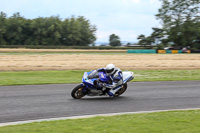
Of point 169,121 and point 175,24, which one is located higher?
point 175,24

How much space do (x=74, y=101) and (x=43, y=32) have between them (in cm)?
6896

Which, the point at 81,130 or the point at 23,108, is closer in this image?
the point at 81,130

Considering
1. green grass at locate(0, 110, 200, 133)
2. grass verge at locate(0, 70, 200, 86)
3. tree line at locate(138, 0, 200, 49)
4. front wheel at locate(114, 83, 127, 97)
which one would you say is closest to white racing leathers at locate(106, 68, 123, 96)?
front wheel at locate(114, 83, 127, 97)

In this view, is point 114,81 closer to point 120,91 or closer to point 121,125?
point 120,91

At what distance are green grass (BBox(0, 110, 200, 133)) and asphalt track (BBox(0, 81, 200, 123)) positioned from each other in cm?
147

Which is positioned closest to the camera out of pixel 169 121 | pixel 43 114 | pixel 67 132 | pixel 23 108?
pixel 67 132

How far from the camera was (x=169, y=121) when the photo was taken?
7398 millimetres

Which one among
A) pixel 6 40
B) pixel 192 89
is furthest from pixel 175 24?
pixel 192 89

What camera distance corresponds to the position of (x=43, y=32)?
3066 inches

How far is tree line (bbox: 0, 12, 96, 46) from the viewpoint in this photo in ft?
246

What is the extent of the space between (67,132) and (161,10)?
71.5 m

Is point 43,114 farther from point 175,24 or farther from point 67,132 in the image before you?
point 175,24

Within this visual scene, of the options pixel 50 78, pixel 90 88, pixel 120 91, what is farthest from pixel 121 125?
pixel 50 78

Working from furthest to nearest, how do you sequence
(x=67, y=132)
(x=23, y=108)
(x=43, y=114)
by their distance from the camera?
(x=23, y=108) → (x=43, y=114) → (x=67, y=132)
